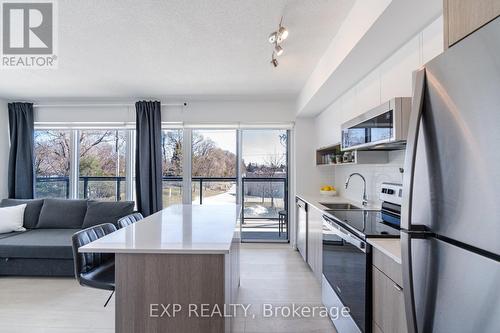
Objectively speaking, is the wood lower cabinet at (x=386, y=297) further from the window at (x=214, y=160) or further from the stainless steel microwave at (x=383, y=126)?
the window at (x=214, y=160)

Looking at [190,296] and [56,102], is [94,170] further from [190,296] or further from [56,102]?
[190,296]

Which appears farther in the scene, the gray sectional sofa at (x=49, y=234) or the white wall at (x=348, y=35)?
the gray sectional sofa at (x=49, y=234)

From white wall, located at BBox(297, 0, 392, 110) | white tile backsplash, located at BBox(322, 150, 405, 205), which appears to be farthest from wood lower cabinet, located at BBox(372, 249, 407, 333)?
white wall, located at BBox(297, 0, 392, 110)

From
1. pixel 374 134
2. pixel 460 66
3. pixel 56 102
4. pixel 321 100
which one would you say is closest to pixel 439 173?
pixel 460 66

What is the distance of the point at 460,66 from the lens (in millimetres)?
653

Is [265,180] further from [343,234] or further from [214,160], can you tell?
[343,234]

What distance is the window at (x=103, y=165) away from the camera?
15.3ft

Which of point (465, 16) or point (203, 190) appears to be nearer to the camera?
point (465, 16)

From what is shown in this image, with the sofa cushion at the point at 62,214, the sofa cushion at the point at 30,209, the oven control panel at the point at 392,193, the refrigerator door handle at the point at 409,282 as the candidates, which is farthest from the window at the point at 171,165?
the refrigerator door handle at the point at 409,282

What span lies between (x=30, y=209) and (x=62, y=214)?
1.61 ft

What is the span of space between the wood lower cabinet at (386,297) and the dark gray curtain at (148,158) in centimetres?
362

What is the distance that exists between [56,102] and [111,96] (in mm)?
1077

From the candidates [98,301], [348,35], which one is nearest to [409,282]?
[348,35]

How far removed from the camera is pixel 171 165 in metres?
4.64
